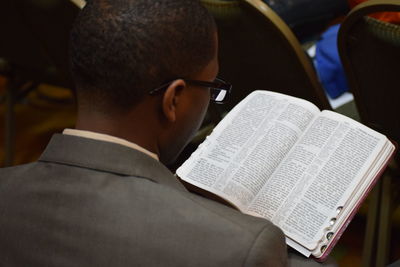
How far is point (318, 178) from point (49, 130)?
1.69 metres

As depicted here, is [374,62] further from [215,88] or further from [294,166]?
[215,88]

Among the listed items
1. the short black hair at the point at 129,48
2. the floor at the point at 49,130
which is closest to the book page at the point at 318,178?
the short black hair at the point at 129,48

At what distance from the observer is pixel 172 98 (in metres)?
0.79

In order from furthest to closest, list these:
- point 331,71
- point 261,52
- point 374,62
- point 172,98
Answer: point 331,71
point 261,52
point 374,62
point 172,98

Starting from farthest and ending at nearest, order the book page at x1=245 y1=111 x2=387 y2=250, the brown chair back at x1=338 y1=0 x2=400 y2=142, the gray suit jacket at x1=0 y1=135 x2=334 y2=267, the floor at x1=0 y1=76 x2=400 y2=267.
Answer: the floor at x1=0 y1=76 x2=400 y2=267, the brown chair back at x1=338 y1=0 x2=400 y2=142, the book page at x1=245 y1=111 x2=387 y2=250, the gray suit jacket at x1=0 y1=135 x2=334 y2=267

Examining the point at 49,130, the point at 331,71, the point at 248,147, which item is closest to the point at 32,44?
the point at 49,130

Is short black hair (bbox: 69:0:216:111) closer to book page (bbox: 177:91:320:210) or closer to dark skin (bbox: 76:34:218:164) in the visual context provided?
dark skin (bbox: 76:34:218:164)

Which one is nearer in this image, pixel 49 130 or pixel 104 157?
pixel 104 157

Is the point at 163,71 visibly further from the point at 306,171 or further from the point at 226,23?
the point at 226,23

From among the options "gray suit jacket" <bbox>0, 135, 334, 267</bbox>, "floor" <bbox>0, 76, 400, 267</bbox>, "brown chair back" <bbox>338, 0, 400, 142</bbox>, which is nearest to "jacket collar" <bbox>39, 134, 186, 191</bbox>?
"gray suit jacket" <bbox>0, 135, 334, 267</bbox>

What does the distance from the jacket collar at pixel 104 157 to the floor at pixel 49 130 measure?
1020 mm

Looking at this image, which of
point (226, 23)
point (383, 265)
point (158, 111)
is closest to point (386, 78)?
point (226, 23)

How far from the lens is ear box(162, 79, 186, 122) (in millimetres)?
781

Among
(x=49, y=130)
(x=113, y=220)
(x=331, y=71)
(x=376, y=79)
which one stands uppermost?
(x=113, y=220)
